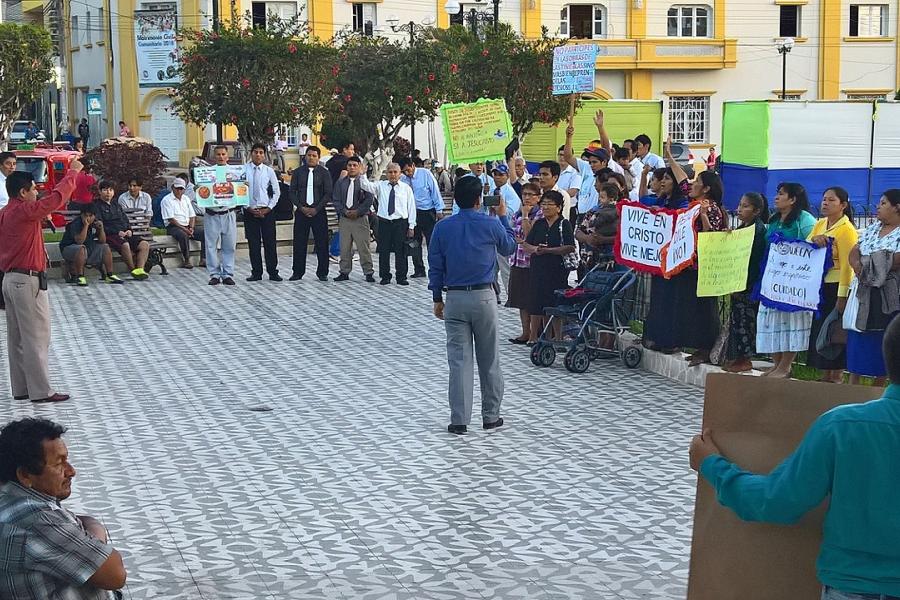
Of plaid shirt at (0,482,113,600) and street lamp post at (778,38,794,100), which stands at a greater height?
street lamp post at (778,38,794,100)

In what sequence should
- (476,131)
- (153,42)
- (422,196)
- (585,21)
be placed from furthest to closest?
(585,21) → (153,42) → (422,196) → (476,131)

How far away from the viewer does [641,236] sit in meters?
12.4

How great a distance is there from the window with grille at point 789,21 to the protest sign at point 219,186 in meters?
38.5

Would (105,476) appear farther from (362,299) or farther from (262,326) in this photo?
(362,299)

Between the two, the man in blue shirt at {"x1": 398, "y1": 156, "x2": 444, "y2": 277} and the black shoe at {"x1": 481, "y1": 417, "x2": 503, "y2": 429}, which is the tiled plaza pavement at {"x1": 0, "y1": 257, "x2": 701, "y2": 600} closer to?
the black shoe at {"x1": 481, "y1": 417, "x2": 503, "y2": 429}

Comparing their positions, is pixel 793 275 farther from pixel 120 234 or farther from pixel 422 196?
pixel 120 234

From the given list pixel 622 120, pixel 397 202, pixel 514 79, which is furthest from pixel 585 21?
pixel 397 202

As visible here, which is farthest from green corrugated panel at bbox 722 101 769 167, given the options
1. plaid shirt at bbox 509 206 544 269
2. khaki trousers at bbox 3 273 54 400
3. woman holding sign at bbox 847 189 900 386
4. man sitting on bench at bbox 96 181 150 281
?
khaki trousers at bbox 3 273 54 400

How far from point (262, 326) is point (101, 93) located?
38476 mm

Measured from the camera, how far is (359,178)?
18.8 meters

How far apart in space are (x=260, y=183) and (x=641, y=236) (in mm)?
7724

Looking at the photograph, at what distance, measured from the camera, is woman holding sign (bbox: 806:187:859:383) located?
1038cm

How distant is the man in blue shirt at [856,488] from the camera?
11.5ft

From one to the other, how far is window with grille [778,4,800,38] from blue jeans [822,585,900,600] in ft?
170
